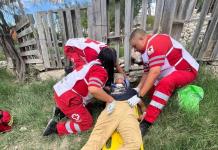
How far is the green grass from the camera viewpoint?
3426mm

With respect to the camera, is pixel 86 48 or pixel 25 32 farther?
pixel 25 32

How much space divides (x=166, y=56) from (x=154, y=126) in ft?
3.21

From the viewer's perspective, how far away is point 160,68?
11.8ft

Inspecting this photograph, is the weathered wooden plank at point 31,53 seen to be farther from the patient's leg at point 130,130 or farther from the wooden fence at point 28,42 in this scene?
the patient's leg at point 130,130

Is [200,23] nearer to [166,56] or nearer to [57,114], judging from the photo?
[166,56]

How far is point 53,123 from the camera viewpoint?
3.89 m

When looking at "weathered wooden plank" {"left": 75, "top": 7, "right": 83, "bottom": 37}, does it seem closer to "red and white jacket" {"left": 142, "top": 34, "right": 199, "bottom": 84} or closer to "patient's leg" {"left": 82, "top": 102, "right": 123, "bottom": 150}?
"red and white jacket" {"left": 142, "top": 34, "right": 199, "bottom": 84}

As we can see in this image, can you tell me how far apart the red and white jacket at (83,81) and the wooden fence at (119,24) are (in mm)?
992

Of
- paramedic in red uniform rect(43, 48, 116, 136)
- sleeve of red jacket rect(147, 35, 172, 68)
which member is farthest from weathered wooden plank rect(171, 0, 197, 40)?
paramedic in red uniform rect(43, 48, 116, 136)

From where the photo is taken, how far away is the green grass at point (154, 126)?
135 inches

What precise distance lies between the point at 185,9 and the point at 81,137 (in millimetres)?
2516

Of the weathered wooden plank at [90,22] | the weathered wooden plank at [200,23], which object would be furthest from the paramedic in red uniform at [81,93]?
the weathered wooden plank at [200,23]

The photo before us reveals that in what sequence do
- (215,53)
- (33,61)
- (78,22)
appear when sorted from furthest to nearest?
(33,61) < (215,53) < (78,22)

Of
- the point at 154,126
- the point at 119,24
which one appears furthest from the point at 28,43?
the point at 154,126
